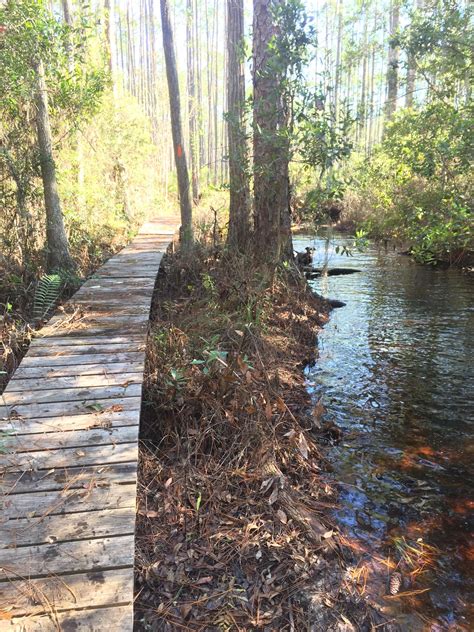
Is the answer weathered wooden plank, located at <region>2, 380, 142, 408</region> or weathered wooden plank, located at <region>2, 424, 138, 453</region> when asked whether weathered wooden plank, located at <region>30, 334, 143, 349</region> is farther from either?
weathered wooden plank, located at <region>2, 424, 138, 453</region>

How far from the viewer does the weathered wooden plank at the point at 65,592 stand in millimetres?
1640

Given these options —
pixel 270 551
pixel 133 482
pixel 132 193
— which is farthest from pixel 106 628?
pixel 132 193

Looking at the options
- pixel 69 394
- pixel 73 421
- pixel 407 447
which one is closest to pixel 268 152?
pixel 407 447

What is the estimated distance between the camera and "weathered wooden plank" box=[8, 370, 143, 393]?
3237 millimetres

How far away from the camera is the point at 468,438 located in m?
4.11

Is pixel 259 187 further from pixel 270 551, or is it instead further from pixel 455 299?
pixel 270 551

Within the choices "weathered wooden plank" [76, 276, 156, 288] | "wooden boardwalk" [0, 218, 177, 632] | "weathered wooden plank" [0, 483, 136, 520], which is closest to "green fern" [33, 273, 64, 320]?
"weathered wooden plank" [76, 276, 156, 288]

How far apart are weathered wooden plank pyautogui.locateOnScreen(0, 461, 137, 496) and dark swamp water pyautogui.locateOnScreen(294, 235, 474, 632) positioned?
4.91ft

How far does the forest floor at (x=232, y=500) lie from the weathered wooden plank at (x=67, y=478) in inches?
15.8

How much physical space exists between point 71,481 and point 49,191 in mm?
5286

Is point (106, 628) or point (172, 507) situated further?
point (172, 507)

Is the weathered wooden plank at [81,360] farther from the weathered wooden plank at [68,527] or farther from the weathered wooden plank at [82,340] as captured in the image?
the weathered wooden plank at [68,527]

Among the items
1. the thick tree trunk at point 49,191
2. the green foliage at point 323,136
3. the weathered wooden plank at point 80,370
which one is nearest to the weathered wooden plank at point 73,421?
the weathered wooden plank at point 80,370

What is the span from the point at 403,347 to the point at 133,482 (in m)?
4.90
